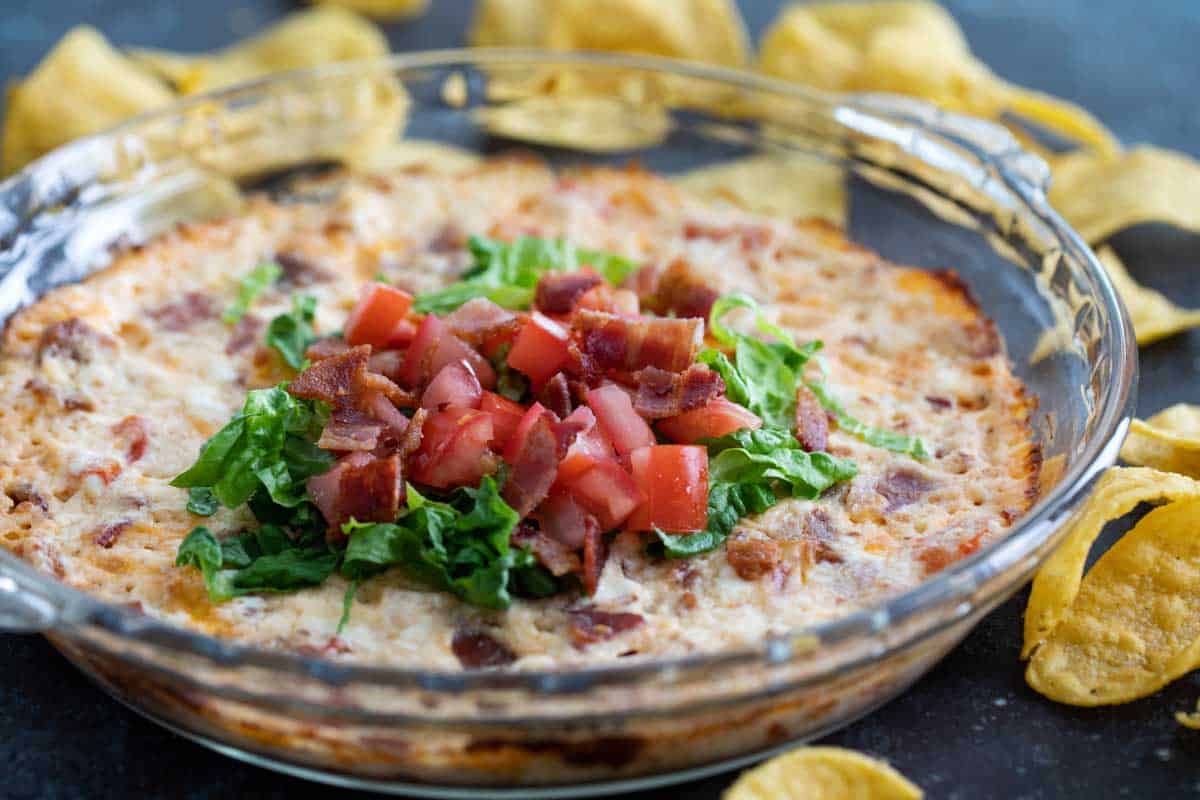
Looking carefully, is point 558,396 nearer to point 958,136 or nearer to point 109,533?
point 109,533

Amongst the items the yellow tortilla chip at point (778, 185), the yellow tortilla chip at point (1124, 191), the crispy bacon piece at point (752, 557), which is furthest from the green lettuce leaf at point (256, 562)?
the yellow tortilla chip at point (1124, 191)

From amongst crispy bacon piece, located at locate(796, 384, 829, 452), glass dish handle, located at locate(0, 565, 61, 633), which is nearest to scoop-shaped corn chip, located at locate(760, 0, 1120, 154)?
crispy bacon piece, located at locate(796, 384, 829, 452)

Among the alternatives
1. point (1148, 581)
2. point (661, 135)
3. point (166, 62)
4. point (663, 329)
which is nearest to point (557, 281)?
point (663, 329)

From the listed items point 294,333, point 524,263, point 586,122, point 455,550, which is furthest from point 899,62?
point 455,550

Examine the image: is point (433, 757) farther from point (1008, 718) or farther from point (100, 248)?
point (100, 248)

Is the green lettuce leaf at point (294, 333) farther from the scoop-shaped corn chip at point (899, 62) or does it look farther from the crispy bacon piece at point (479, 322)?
the scoop-shaped corn chip at point (899, 62)

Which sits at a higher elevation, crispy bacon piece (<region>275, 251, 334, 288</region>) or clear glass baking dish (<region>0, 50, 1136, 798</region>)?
clear glass baking dish (<region>0, 50, 1136, 798</region>)

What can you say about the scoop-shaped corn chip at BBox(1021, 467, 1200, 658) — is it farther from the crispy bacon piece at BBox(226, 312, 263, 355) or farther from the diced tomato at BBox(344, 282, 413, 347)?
the crispy bacon piece at BBox(226, 312, 263, 355)
